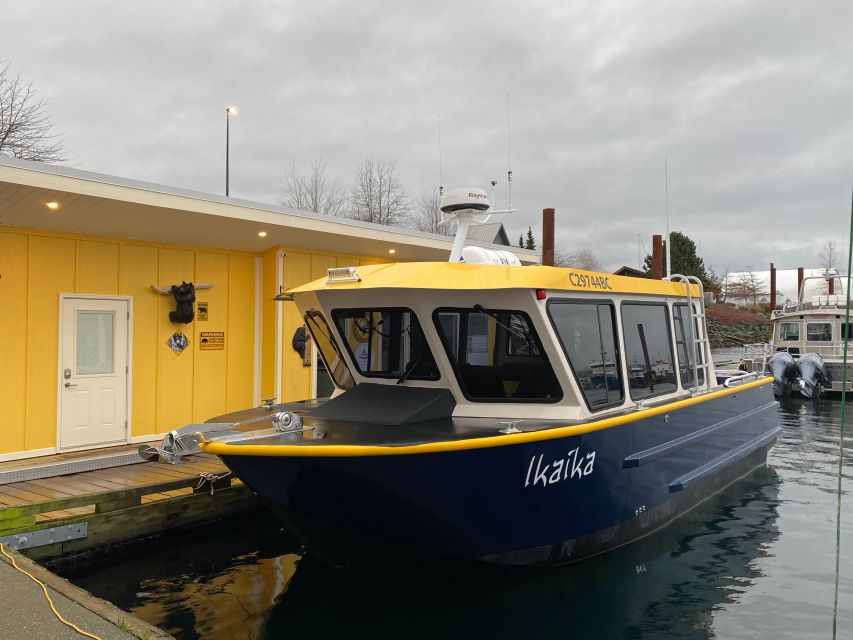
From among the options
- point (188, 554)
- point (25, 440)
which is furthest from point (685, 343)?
point (25, 440)

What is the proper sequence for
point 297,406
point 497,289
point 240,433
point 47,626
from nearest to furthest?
point 47,626
point 240,433
point 497,289
point 297,406

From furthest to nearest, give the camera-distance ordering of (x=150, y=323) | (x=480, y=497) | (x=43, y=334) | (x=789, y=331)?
(x=789, y=331) < (x=150, y=323) < (x=43, y=334) < (x=480, y=497)

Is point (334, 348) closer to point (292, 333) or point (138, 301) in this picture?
point (138, 301)

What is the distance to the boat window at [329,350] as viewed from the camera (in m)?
5.86

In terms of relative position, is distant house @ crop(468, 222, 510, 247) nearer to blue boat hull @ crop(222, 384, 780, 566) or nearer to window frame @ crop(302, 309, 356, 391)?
window frame @ crop(302, 309, 356, 391)

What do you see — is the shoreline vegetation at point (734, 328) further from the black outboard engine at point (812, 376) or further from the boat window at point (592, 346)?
the boat window at point (592, 346)

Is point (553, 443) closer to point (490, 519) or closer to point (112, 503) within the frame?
point (490, 519)

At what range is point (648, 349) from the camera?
20.2ft

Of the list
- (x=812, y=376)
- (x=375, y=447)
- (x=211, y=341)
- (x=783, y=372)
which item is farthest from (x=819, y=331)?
(x=375, y=447)

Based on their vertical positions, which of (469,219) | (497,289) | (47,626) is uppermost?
(469,219)

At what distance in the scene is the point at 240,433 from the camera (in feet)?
14.8

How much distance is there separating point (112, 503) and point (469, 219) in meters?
4.01

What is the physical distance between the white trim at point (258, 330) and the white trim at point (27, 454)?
282 centimetres

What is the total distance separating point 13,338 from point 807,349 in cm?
1956
